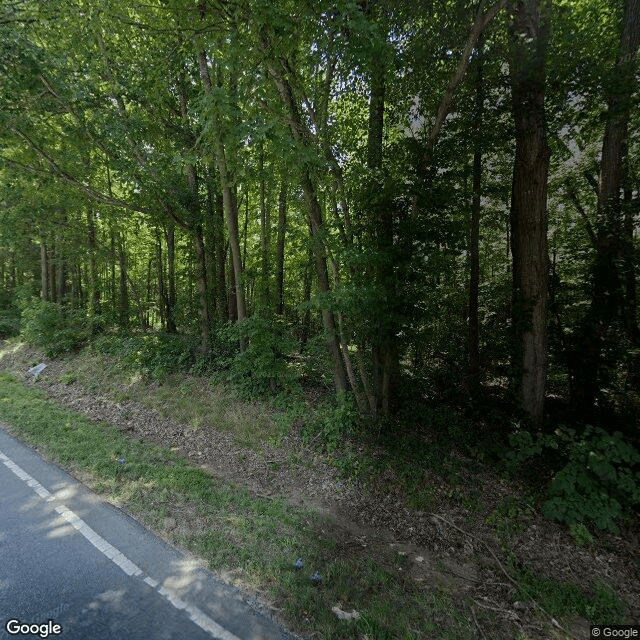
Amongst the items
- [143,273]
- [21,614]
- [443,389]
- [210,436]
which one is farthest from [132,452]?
[143,273]

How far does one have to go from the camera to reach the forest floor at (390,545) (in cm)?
339

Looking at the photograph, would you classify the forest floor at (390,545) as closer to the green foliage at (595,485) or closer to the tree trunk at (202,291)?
the green foliage at (595,485)

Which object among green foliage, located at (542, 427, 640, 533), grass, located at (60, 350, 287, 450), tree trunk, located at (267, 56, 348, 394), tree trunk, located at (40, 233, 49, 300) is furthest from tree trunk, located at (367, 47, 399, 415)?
tree trunk, located at (40, 233, 49, 300)

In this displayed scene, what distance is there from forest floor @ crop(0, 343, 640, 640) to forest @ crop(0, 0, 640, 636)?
53cm

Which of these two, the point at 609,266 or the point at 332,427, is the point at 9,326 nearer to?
the point at 332,427

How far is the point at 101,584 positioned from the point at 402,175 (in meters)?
6.00

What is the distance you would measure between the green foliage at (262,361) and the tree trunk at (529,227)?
448cm

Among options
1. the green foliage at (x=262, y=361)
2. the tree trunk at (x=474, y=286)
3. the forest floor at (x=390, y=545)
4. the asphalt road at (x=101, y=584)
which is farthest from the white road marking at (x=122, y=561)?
Answer: the tree trunk at (x=474, y=286)

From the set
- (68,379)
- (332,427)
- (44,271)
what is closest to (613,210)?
(332,427)

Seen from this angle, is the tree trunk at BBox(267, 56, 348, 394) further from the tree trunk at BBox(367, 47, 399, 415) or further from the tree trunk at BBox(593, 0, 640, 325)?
the tree trunk at BBox(593, 0, 640, 325)

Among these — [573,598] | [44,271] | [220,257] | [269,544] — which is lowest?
[573,598]

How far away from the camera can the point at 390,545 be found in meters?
4.52

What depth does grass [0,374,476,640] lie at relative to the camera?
324 cm

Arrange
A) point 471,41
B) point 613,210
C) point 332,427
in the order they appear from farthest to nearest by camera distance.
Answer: point 613,210 < point 332,427 < point 471,41
